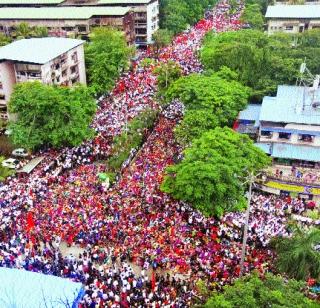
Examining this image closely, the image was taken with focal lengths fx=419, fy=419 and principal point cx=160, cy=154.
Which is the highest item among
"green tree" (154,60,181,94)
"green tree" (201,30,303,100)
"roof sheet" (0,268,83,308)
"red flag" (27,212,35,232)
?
"green tree" (201,30,303,100)

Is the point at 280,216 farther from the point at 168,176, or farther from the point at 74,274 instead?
the point at 74,274

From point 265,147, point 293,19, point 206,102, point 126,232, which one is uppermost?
point 293,19

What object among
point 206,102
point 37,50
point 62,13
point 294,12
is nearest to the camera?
point 206,102

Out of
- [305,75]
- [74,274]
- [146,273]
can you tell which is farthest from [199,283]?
[305,75]

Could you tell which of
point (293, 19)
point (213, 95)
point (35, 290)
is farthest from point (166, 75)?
point (35, 290)

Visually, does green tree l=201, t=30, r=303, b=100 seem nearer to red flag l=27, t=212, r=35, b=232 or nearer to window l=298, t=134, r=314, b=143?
window l=298, t=134, r=314, b=143

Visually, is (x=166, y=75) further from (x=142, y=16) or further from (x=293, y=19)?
(x=142, y=16)

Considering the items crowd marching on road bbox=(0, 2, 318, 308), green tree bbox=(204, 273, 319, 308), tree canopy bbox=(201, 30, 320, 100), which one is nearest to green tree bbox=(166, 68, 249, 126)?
tree canopy bbox=(201, 30, 320, 100)

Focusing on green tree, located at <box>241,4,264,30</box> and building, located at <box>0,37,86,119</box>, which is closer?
building, located at <box>0,37,86,119</box>
